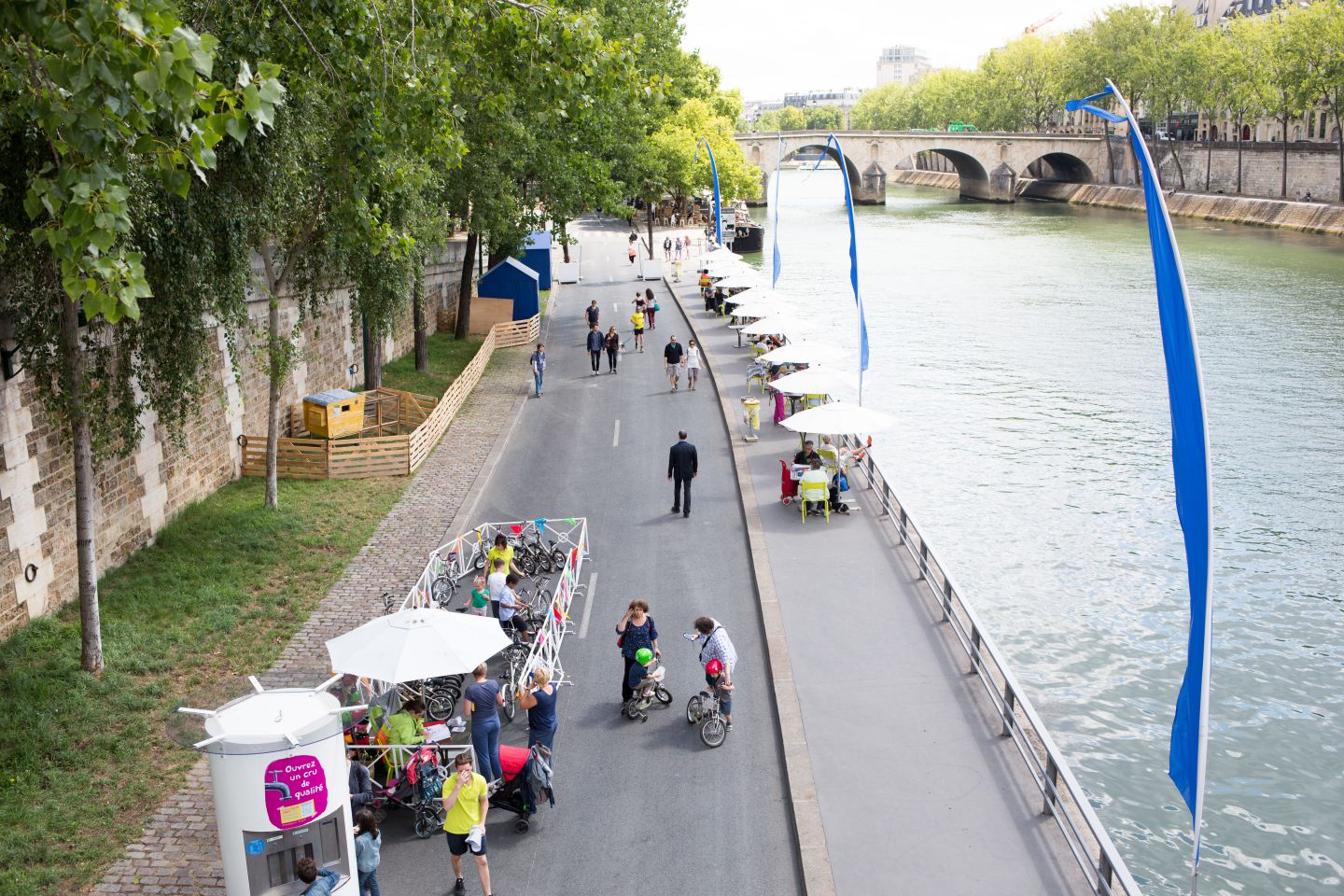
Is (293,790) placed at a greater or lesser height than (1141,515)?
greater

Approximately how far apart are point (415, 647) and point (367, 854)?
104 inches

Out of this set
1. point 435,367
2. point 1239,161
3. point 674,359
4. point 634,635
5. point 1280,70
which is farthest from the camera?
point 1239,161

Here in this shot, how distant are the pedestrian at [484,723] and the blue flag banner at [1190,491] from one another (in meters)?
6.29

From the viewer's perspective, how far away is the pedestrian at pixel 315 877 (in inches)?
369

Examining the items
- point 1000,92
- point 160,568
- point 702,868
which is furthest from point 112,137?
point 1000,92

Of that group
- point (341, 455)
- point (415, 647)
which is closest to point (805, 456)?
point (341, 455)

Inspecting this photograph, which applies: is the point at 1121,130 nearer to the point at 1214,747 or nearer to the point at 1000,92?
the point at 1000,92

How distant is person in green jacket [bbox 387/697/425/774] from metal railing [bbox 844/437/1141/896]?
607cm

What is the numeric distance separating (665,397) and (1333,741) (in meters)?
19.3

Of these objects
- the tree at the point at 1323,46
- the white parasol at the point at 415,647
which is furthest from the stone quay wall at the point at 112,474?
the tree at the point at 1323,46

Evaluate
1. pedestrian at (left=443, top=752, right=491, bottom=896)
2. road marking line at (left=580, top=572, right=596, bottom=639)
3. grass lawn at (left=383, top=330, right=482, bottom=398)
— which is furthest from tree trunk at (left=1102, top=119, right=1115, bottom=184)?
pedestrian at (left=443, top=752, right=491, bottom=896)

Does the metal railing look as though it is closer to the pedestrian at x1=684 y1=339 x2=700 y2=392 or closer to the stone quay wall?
the stone quay wall

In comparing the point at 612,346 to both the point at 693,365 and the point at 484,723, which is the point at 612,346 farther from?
the point at 484,723

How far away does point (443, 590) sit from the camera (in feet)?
59.0
